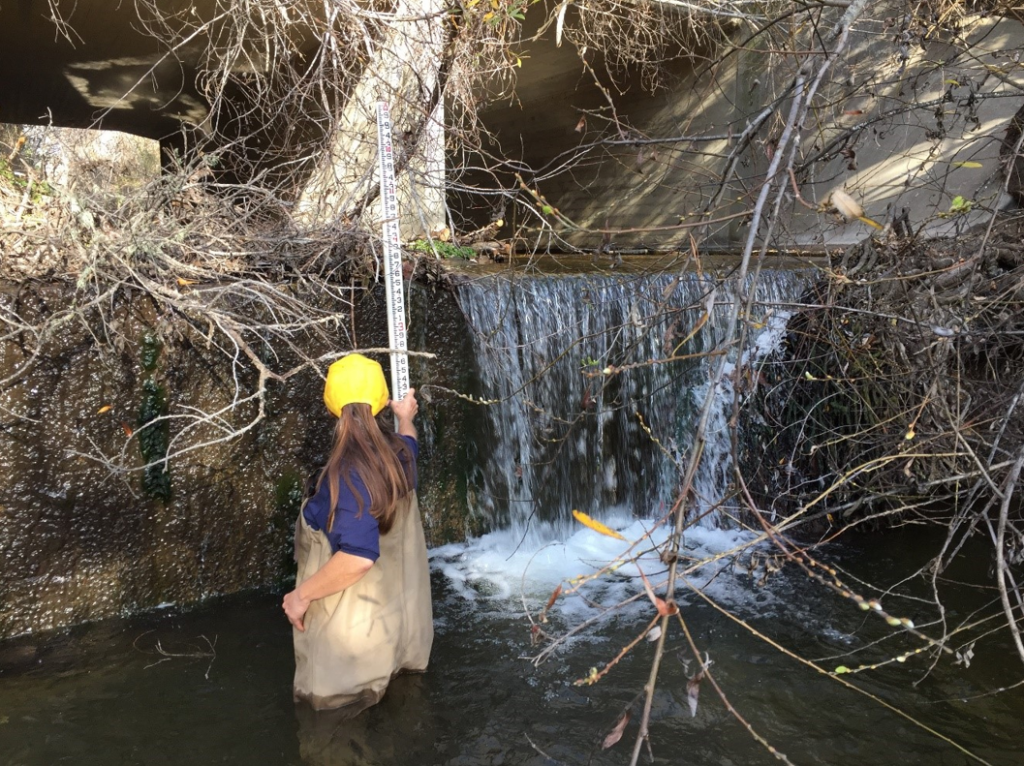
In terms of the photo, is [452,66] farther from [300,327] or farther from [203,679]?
[203,679]

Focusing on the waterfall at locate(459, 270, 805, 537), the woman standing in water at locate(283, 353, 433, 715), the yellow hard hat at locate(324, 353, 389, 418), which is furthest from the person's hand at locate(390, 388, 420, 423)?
the waterfall at locate(459, 270, 805, 537)

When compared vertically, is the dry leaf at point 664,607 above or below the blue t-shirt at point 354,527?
above

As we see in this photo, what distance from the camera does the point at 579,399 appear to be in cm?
593

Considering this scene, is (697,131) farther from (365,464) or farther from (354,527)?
(354,527)

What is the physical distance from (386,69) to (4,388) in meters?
2.85

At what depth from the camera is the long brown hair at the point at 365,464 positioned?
292 centimetres

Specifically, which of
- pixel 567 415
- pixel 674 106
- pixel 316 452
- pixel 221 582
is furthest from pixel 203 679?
pixel 674 106

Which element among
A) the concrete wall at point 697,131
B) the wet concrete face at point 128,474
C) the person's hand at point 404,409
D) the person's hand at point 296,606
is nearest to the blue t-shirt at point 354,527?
the person's hand at point 296,606

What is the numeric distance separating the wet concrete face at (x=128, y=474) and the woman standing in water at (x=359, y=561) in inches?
54.1

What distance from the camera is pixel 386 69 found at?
5.21 metres

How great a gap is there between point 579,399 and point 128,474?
297 cm

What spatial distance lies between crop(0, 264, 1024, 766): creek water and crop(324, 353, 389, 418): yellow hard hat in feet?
2.52

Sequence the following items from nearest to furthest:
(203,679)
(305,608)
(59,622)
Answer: (305,608) < (203,679) < (59,622)

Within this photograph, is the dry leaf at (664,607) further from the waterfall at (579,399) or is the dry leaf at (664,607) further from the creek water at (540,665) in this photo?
the waterfall at (579,399)
